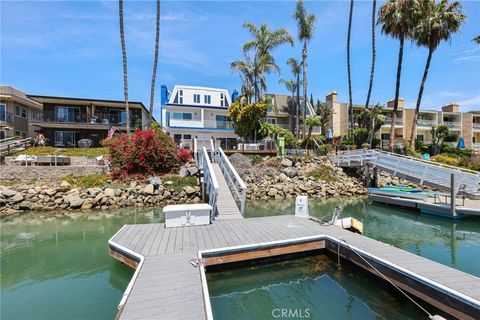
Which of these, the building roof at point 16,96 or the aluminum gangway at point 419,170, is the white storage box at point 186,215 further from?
the building roof at point 16,96

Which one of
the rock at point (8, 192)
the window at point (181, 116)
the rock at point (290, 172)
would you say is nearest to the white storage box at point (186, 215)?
the rock at point (8, 192)

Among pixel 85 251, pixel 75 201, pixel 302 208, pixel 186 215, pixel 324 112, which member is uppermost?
pixel 324 112

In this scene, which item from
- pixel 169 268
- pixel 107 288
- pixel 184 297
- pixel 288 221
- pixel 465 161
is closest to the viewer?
pixel 184 297

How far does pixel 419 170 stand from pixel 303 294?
1435cm

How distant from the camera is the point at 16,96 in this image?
2512 cm

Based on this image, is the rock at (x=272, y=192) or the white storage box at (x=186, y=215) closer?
the white storage box at (x=186, y=215)

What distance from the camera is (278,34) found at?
3019 cm

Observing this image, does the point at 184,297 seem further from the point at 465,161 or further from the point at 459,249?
the point at 465,161

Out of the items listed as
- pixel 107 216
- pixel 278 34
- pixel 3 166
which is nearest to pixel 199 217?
pixel 107 216

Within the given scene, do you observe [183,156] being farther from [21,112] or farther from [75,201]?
[21,112]

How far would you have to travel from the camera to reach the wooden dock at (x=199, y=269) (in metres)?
4.31

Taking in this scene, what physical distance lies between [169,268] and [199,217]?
3.19 metres

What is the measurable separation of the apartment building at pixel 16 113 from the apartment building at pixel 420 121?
116 ft

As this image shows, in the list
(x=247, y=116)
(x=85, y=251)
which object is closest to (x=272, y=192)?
(x=247, y=116)
